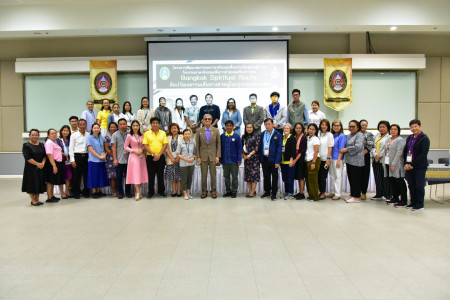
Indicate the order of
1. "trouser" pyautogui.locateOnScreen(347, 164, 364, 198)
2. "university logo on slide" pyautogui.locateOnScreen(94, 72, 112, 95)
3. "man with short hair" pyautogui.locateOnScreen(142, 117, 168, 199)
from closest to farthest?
"trouser" pyautogui.locateOnScreen(347, 164, 364, 198), "man with short hair" pyautogui.locateOnScreen(142, 117, 168, 199), "university logo on slide" pyautogui.locateOnScreen(94, 72, 112, 95)

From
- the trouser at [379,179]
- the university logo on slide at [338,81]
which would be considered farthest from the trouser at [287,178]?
the university logo on slide at [338,81]

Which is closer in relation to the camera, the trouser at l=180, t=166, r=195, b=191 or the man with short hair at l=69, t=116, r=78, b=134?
the trouser at l=180, t=166, r=195, b=191

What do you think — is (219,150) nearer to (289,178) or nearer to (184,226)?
(289,178)

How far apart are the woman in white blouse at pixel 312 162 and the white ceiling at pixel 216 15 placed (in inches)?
128

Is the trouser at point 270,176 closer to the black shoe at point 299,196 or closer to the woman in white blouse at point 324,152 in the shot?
the black shoe at point 299,196

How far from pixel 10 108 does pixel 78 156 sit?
523cm

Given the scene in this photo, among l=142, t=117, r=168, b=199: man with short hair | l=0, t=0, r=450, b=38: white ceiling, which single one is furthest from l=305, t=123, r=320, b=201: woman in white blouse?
l=0, t=0, r=450, b=38: white ceiling

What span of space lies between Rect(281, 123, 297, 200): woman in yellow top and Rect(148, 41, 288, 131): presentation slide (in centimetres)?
285

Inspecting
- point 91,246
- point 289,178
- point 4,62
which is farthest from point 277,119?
point 4,62

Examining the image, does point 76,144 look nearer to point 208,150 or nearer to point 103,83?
point 208,150

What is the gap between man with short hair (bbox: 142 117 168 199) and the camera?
5.94 m

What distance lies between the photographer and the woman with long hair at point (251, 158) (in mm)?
6004

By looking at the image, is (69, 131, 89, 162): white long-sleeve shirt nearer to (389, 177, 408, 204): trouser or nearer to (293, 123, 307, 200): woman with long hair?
(293, 123, 307, 200): woman with long hair

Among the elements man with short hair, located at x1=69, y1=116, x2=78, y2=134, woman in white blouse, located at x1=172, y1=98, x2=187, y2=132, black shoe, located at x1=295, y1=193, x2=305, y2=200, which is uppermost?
woman in white blouse, located at x1=172, y1=98, x2=187, y2=132
